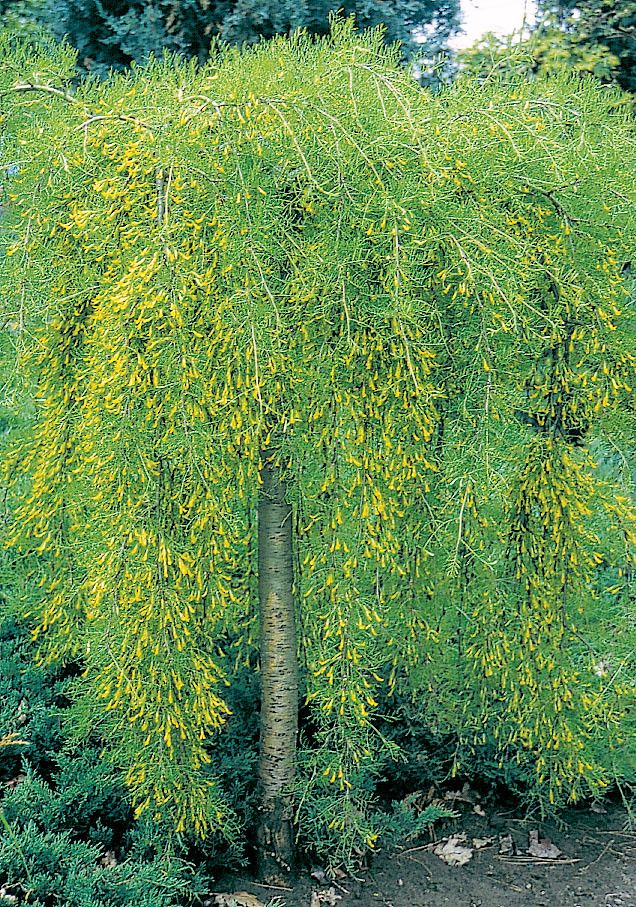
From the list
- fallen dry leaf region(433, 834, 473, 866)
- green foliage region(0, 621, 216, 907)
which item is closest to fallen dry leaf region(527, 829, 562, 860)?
fallen dry leaf region(433, 834, 473, 866)

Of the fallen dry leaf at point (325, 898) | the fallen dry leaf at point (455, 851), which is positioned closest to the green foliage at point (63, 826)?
the fallen dry leaf at point (325, 898)

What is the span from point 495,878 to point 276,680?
81 cm

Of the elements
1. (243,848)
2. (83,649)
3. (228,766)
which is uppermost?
(83,649)

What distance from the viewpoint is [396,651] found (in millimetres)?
2453

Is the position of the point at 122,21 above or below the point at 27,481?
above

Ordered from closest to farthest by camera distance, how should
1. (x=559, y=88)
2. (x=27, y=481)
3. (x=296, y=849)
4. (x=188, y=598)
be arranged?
(x=188, y=598) < (x=559, y=88) < (x=296, y=849) < (x=27, y=481)

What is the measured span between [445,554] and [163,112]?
117 centimetres

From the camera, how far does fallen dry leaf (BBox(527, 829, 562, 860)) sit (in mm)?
2531

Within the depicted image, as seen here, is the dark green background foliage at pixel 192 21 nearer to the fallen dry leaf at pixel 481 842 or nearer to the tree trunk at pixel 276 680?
the tree trunk at pixel 276 680

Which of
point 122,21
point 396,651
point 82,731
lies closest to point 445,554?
point 396,651

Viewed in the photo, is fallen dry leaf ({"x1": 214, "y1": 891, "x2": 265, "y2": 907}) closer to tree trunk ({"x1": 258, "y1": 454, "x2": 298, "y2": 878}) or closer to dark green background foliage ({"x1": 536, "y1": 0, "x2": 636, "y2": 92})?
tree trunk ({"x1": 258, "y1": 454, "x2": 298, "y2": 878})

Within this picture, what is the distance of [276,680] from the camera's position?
234cm

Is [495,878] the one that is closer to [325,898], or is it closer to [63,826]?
[325,898]

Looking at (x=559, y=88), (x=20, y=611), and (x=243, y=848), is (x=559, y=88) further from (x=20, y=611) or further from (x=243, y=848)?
(x=20, y=611)
